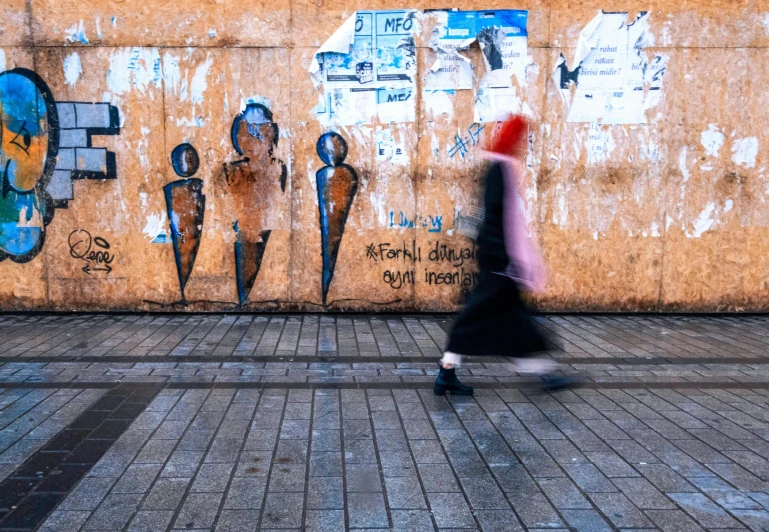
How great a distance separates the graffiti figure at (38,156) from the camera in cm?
747

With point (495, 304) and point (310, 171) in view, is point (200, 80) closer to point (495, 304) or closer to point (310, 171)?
point (310, 171)

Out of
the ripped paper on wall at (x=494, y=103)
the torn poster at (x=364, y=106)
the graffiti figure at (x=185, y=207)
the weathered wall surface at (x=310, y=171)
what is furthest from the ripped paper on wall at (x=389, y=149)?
the graffiti figure at (x=185, y=207)

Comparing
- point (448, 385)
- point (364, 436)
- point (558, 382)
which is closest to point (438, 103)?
point (448, 385)

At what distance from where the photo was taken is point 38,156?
7.52 m

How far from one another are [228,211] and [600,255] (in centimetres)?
452

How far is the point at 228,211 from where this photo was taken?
7668 millimetres

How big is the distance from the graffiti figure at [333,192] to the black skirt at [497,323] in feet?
10.7

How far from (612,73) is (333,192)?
3601 mm

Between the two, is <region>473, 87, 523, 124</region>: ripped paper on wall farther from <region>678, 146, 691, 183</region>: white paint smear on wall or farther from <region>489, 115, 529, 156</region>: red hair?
<region>489, 115, 529, 156</region>: red hair

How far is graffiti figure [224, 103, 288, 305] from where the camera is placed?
7.59 meters

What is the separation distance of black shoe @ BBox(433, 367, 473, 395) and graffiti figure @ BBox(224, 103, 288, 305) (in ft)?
11.3

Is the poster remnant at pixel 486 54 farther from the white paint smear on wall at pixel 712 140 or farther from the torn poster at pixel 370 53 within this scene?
the white paint smear on wall at pixel 712 140

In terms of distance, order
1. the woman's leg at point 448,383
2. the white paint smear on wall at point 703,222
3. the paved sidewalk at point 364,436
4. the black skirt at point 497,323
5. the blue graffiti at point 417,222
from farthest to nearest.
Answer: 1. the white paint smear on wall at point 703,222
2. the blue graffiti at point 417,222
3. the woman's leg at point 448,383
4. the black skirt at point 497,323
5. the paved sidewalk at point 364,436
